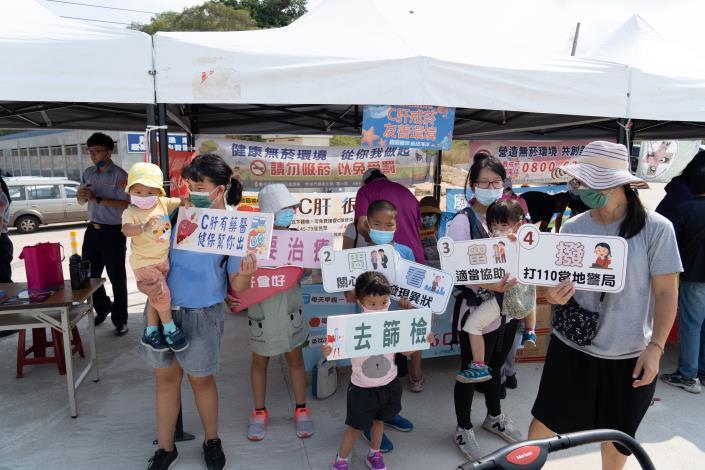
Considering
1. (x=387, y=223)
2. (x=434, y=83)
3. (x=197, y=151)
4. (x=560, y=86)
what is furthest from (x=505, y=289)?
(x=197, y=151)

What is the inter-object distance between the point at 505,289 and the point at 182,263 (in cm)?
179

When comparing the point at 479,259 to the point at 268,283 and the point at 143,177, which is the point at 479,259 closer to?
the point at 268,283

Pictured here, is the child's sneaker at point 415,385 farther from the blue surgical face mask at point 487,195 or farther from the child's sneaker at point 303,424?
the blue surgical face mask at point 487,195

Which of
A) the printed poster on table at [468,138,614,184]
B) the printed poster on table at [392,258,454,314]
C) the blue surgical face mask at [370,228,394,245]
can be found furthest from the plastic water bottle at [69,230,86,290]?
the printed poster on table at [468,138,614,184]

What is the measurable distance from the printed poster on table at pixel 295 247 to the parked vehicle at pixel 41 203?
11556 millimetres

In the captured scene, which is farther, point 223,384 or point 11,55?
point 223,384

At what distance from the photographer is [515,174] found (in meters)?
5.92

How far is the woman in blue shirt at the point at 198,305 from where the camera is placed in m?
2.40

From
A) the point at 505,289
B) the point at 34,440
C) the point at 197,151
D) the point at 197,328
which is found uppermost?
the point at 197,151

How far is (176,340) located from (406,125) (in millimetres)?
1977

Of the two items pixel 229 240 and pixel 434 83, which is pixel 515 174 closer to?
pixel 434 83

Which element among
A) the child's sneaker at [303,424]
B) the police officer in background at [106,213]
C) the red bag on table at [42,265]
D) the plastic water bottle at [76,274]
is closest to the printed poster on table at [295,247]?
the child's sneaker at [303,424]

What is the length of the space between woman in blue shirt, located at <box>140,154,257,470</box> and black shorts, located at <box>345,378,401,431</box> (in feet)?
2.66

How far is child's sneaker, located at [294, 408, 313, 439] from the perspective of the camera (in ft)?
9.91
